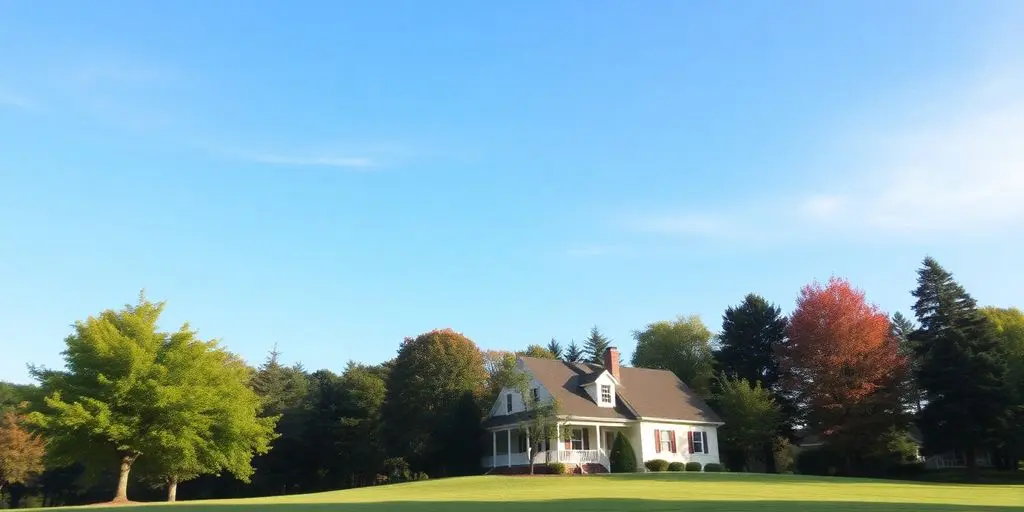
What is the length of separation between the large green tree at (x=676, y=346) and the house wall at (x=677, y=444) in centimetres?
1915

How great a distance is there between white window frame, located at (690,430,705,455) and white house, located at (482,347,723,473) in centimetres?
6

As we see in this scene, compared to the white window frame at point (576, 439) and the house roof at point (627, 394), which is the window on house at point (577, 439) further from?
the house roof at point (627, 394)

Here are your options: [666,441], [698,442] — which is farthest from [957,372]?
[666,441]

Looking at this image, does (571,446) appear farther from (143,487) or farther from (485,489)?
(143,487)

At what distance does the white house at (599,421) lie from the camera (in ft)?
143

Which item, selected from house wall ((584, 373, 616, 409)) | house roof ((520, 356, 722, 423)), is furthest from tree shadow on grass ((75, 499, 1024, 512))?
house wall ((584, 373, 616, 409))

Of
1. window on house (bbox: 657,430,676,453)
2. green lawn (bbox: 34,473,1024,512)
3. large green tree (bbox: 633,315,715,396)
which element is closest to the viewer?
green lawn (bbox: 34,473,1024,512)

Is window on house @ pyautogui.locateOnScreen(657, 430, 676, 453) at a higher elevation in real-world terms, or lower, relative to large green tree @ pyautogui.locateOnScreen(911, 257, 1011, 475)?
lower

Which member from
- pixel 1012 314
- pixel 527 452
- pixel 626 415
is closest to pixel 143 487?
pixel 527 452

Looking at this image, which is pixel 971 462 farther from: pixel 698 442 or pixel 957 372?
pixel 698 442

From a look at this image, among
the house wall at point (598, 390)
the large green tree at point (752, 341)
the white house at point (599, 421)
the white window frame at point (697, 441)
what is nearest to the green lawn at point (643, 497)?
the white house at point (599, 421)

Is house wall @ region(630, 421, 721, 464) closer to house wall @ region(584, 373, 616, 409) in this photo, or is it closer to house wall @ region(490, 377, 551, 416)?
house wall @ region(584, 373, 616, 409)

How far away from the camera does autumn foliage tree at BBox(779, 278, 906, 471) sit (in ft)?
149

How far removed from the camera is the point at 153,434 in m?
31.1
